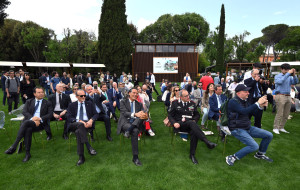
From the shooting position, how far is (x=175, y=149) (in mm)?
4684

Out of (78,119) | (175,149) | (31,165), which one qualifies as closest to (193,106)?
(175,149)

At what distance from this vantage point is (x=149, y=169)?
3.72 m

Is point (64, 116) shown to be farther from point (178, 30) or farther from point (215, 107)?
point (178, 30)

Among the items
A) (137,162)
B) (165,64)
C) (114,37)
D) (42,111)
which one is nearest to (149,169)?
(137,162)

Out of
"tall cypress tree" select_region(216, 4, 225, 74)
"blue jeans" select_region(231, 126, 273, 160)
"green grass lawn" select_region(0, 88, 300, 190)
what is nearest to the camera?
"green grass lawn" select_region(0, 88, 300, 190)

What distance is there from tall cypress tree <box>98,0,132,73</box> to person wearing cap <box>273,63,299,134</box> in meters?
24.2

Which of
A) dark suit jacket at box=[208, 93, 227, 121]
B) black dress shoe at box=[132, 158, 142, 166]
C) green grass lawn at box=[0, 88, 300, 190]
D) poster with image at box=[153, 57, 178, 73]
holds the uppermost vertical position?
poster with image at box=[153, 57, 178, 73]

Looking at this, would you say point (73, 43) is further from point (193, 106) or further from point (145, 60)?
point (193, 106)

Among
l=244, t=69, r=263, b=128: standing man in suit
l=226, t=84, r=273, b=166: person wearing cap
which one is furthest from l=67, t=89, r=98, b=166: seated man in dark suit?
l=244, t=69, r=263, b=128: standing man in suit

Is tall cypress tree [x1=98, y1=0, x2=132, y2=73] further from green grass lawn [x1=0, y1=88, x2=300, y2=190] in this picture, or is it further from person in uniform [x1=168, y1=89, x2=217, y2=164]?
person in uniform [x1=168, y1=89, x2=217, y2=164]

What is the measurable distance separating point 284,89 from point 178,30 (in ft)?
147

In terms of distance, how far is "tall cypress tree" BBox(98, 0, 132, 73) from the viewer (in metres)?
26.7

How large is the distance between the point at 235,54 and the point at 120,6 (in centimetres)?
2977

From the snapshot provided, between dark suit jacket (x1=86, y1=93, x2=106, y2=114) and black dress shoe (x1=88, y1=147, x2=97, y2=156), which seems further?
dark suit jacket (x1=86, y1=93, x2=106, y2=114)
